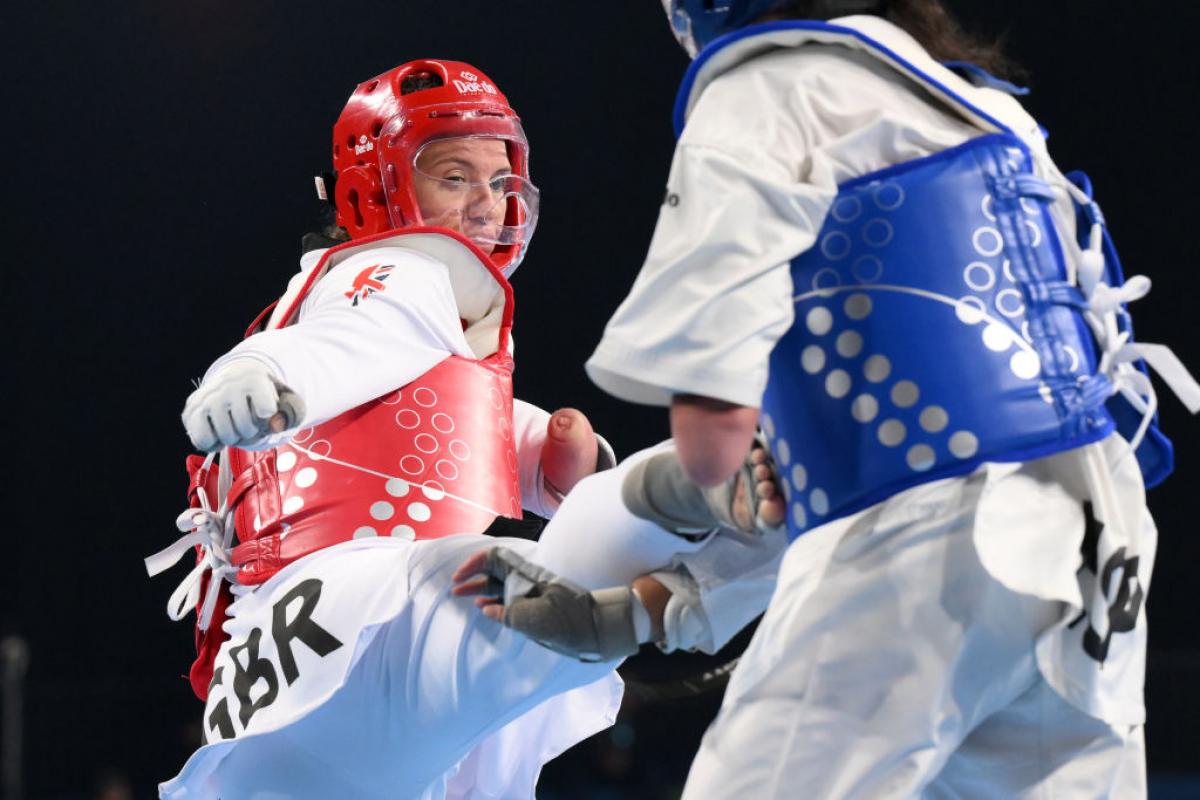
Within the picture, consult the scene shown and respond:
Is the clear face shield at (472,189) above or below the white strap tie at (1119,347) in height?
above

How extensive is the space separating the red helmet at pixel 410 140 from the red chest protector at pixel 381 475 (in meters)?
0.25

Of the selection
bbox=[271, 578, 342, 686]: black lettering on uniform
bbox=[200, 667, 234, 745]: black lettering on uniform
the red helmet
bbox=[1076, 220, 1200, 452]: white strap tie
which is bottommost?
bbox=[200, 667, 234, 745]: black lettering on uniform

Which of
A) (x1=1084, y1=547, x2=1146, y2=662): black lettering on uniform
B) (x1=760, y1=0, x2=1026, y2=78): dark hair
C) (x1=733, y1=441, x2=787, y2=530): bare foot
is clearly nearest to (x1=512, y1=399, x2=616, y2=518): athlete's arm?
(x1=733, y1=441, x2=787, y2=530): bare foot

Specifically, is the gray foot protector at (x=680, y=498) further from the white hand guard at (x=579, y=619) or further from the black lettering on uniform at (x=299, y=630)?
the black lettering on uniform at (x=299, y=630)

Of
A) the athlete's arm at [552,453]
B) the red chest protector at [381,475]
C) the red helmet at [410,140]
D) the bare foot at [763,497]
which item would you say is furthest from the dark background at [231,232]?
the bare foot at [763,497]

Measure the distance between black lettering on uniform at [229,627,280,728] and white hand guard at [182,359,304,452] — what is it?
404 millimetres

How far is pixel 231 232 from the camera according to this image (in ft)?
21.9

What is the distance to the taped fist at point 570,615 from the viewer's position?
2.16 meters

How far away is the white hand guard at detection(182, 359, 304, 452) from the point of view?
7.59 ft

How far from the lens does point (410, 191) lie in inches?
120

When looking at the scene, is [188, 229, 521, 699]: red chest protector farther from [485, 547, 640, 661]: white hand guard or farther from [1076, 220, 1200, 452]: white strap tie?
[1076, 220, 1200, 452]: white strap tie

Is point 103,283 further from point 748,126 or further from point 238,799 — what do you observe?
point 748,126

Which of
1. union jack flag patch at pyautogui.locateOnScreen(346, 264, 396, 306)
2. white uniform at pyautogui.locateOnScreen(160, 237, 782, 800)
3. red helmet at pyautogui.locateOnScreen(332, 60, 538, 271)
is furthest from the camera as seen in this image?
red helmet at pyautogui.locateOnScreen(332, 60, 538, 271)

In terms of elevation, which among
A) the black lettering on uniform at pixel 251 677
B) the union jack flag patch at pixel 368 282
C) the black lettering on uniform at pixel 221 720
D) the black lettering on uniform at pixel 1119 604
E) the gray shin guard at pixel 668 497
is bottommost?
the black lettering on uniform at pixel 221 720
